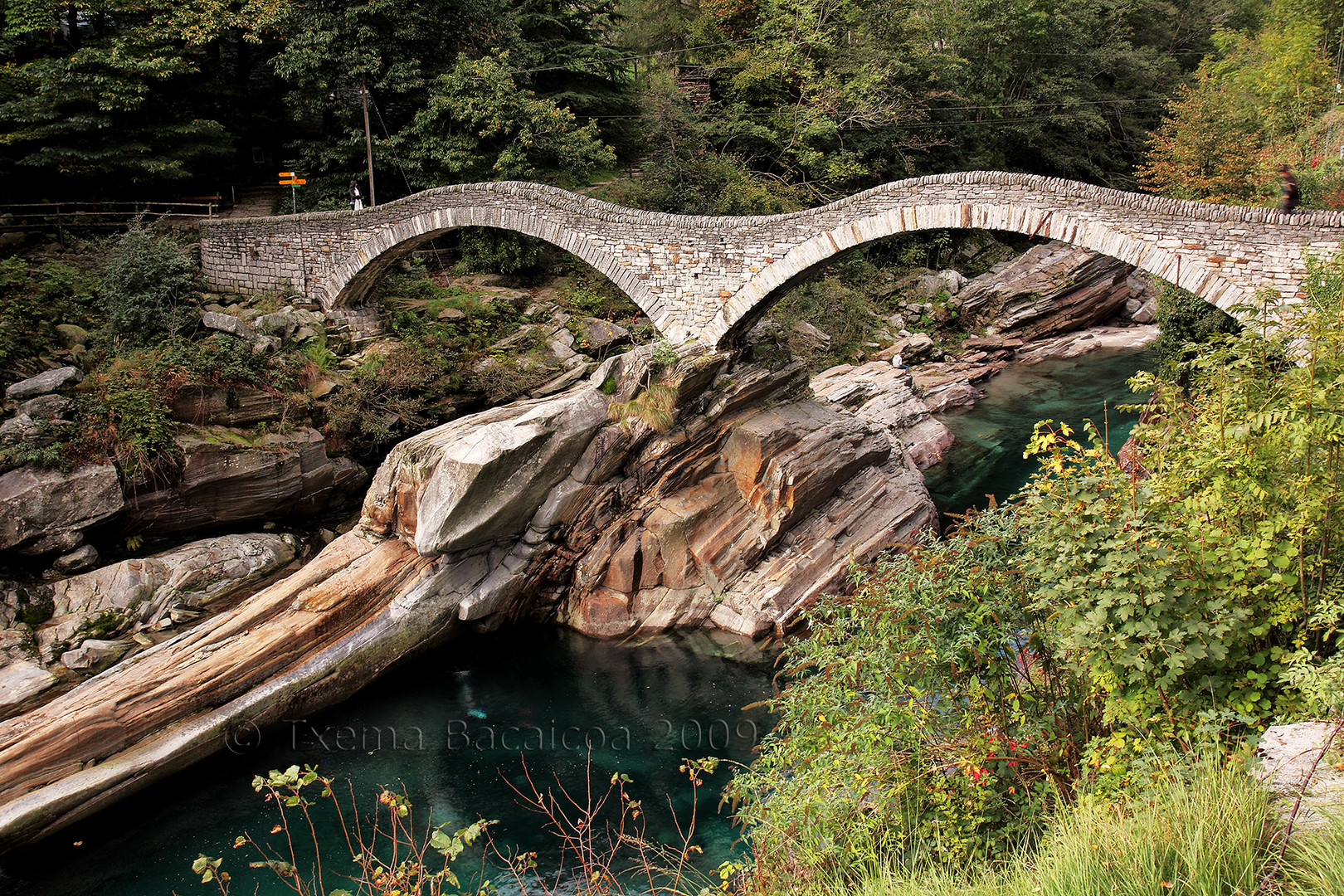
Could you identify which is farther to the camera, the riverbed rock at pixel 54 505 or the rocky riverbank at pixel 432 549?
the riverbed rock at pixel 54 505

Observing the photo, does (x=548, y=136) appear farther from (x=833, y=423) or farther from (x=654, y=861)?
(x=654, y=861)

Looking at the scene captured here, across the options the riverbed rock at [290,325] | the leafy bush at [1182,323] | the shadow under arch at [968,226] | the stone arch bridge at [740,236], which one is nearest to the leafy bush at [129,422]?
the riverbed rock at [290,325]

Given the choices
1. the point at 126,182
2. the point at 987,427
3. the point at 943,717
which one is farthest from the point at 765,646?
the point at 126,182

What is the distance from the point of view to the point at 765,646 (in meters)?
13.5

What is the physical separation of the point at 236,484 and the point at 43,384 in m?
3.41

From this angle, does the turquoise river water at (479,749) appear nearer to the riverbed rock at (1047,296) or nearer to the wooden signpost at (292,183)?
the wooden signpost at (292,183)

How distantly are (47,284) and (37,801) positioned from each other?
36.5 ft

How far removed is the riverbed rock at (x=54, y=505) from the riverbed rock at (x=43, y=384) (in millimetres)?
1591

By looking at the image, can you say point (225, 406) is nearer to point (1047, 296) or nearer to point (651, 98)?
point (651, 98)

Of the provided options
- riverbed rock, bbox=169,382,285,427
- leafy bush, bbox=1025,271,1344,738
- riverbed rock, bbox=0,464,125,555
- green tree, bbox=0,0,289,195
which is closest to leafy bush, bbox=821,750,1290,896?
leafy bush, bbox=1025,271,1344,738

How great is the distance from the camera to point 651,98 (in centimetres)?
2595

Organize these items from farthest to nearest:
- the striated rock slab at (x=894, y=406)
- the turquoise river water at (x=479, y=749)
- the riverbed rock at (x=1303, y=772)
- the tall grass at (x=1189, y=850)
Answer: the striated rock slab at (x=894, y=406), the turquoise river water at (x=479, y=749), the riverbed rock at (x=1303, y=772), the tall grass at (x=1189, y=850)

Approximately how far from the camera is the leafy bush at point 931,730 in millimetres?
5516

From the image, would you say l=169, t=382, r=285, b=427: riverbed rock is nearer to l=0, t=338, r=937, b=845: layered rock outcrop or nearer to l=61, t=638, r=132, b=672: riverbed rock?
l=0, t=338, r=937, b=845: layered rock outcrop
